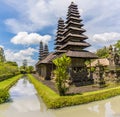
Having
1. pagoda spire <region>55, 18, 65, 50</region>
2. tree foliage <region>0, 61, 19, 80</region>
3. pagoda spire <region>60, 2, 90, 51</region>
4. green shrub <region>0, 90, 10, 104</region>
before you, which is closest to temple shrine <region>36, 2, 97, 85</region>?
pagoda spire <region>60, 2, 90, 51</region>

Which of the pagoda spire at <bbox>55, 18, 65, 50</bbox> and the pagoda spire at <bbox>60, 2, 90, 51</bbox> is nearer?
the pagoda spire at <bbox>60, 2, 90, 51</bbox>

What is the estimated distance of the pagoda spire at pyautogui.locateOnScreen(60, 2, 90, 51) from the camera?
26.4 metres

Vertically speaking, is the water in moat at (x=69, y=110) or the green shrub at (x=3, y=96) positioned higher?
the green shrub at (x=3, y=96)

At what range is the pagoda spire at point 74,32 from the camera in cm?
2640

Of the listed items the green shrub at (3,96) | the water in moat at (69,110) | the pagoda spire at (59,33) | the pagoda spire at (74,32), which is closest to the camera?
the water in moat at (69,110)

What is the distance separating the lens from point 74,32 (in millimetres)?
27578

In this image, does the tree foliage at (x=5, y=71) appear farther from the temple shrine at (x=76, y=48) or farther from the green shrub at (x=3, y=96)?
the green shrub at (x=3, y=96)

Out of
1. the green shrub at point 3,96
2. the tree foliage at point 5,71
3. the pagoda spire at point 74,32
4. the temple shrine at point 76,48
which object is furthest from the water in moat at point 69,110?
the tree foliage at point 5,71

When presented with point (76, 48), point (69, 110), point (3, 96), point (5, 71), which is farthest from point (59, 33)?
point (69, 110)

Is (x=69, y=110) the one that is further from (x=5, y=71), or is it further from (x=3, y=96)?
(x=5, y=71)

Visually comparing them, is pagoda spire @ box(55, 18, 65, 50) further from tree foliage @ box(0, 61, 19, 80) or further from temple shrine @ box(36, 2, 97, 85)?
tree foliage @ box(0, 61, 19, 80)

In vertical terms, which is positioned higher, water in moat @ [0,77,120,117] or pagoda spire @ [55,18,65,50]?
pagoda spire @ [55,18,65,50]

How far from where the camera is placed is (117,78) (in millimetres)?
25156

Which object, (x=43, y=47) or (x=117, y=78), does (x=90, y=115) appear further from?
(x=43, y=47)
